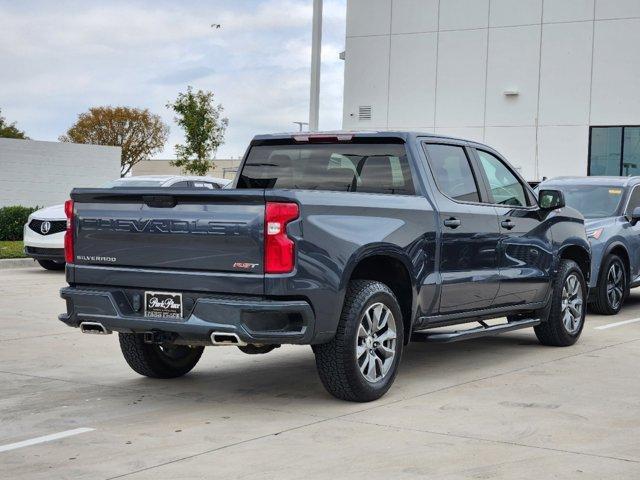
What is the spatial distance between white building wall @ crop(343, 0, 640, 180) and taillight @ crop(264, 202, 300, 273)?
2897 cm

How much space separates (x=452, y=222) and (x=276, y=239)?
2.08m

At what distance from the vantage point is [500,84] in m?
35.7

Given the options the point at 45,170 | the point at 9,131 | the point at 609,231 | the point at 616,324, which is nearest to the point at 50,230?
the point at 609,231

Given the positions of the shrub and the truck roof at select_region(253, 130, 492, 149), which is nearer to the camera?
the truck roof at select_region(253, 130, 492, 149)

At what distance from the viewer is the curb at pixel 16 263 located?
64.0 feet

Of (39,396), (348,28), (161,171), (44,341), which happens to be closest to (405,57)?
(348,28)

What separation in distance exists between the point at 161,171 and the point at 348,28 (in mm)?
47929

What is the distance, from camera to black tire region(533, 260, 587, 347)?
33.0ft

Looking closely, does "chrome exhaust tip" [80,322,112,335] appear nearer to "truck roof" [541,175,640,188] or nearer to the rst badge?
the rst badge

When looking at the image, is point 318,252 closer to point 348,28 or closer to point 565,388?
point 565,388

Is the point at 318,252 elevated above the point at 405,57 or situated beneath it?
situated beneath

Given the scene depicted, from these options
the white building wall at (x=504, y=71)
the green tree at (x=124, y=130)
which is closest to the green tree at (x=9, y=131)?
the green tree at (x=124, y=130)

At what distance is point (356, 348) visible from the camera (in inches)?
284

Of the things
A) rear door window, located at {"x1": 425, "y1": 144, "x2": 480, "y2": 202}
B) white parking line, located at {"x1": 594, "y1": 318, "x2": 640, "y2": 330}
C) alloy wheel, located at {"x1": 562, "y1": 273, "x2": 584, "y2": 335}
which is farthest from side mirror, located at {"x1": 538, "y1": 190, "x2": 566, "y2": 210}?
white parking line, located at {"x1": 594, "y1": 318, "x2": 640, "y2": 330}
